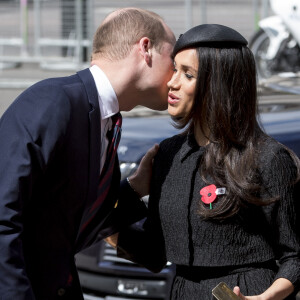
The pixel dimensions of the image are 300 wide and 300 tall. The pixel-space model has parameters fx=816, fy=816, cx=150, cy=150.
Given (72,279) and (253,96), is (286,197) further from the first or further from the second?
(72,279)

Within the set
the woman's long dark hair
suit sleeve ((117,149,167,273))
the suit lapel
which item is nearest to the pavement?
suit sleeve ((117,149,167,273))

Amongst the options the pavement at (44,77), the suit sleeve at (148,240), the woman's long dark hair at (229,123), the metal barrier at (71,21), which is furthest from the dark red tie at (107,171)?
the metal barrier at (71,21)

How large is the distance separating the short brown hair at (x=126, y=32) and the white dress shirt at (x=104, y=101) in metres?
A: 0.09

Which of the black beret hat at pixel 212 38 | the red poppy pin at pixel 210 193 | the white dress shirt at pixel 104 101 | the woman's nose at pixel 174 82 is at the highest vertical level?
the black beret hat at pixel 212 38

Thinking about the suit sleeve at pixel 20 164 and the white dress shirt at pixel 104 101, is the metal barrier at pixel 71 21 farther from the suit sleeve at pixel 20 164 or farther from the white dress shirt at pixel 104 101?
the suit sleeve at pixel 20 164

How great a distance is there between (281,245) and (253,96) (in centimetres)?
46

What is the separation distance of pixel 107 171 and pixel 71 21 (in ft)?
41.4

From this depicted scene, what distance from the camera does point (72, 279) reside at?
2.51 metres

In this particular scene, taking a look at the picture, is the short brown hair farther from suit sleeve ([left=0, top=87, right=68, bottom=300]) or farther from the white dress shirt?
suit sleeve ([left=0, top=87, right=68, bottom=300])

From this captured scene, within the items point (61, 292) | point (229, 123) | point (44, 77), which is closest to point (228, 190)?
point (229, 123)

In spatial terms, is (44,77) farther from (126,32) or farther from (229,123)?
(229,123)

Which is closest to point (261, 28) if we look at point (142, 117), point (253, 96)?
point (142, 117)

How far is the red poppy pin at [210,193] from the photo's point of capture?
8.05 ft

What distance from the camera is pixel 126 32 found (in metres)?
2.61
